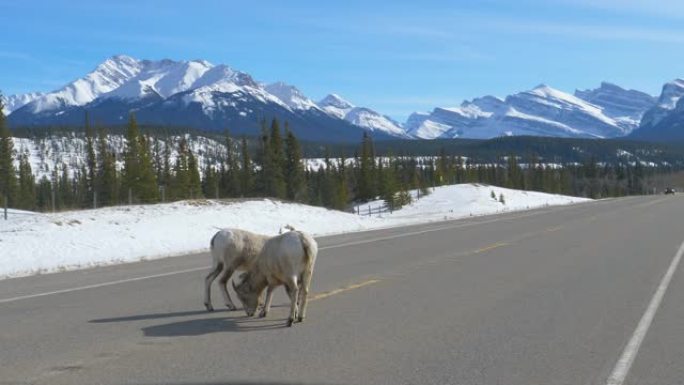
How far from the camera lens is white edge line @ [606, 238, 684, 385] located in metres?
6.59

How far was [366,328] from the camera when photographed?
8.71 m

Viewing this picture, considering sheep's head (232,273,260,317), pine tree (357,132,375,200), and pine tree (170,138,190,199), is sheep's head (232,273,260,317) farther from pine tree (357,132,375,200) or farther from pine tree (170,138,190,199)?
pine tree (357,132,375,200)

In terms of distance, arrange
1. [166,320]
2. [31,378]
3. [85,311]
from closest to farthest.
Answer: [31,378] < [166,320] < [85,311]

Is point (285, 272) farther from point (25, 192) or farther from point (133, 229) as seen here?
point (25, 192)

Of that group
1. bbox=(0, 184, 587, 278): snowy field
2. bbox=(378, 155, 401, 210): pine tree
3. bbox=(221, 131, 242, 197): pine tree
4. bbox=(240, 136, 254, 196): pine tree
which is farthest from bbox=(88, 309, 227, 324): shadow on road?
bbox=(221, 131, 242, 197): pine tree

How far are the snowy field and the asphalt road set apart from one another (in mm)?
3305

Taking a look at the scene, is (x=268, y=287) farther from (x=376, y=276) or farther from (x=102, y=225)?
(x=102, y=225)

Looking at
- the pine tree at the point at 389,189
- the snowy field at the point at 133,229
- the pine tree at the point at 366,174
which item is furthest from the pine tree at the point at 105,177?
the snowy field at the point at 133,229

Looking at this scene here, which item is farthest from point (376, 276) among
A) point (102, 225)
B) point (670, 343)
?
point (102, 225)

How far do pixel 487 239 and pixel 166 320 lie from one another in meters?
16.2

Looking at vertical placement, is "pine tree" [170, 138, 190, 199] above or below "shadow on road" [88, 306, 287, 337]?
above

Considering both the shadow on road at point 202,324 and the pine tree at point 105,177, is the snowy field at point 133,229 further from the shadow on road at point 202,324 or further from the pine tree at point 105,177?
the pine tree at point 105,177

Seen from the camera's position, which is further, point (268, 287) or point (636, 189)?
point (636, 189)

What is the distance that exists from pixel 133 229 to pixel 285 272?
16.3 m
